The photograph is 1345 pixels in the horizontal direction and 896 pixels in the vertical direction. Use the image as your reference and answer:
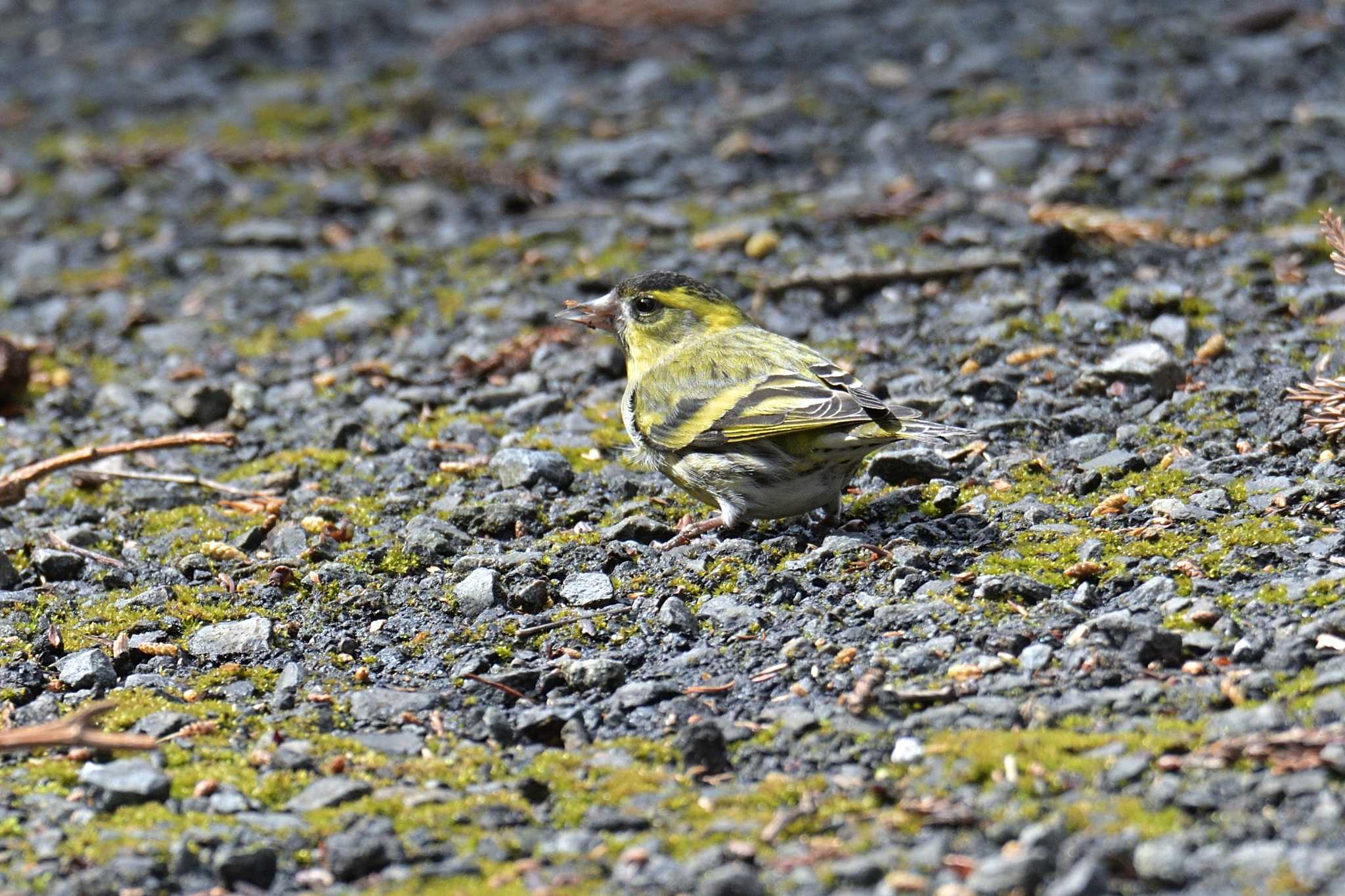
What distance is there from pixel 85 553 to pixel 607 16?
6276 millimetres

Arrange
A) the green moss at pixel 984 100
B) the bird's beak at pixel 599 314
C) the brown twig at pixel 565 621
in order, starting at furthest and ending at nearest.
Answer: the green moss at pixel 984 100 < the bird's beak at pixel 599 314 < the brown twig at pixel 565 621

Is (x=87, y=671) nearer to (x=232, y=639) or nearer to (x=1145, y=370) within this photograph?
(x=232, y=639)

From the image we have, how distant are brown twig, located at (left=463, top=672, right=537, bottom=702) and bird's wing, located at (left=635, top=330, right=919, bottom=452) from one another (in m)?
1.22

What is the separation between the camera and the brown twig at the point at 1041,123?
8266 mm

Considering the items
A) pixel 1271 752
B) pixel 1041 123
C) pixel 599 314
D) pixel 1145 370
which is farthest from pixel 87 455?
pixel 1041 123

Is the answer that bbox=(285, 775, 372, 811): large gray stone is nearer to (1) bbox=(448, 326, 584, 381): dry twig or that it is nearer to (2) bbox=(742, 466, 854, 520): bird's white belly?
(2) bbox=(742, 466, 854, 520): bird's white belly

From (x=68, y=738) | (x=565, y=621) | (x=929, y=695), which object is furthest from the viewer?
(x=565, y=621)

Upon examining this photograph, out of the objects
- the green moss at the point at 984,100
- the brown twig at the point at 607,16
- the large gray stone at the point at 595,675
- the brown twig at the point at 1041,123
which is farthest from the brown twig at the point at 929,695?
the brown twig at the point at 607,16

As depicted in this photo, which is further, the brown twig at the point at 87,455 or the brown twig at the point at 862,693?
the brown twig at the point at 87,455

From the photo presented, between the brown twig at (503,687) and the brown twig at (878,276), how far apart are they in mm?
3255

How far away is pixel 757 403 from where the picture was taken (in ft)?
16.2

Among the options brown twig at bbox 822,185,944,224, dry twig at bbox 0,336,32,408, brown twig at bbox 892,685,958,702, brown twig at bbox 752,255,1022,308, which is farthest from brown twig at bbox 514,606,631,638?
brown twig at bbox 822,185,944,224

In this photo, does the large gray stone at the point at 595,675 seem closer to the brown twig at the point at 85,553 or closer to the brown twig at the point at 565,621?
the brown twig at the point at 565,621

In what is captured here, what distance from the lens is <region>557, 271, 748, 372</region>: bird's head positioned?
18.7 feet
